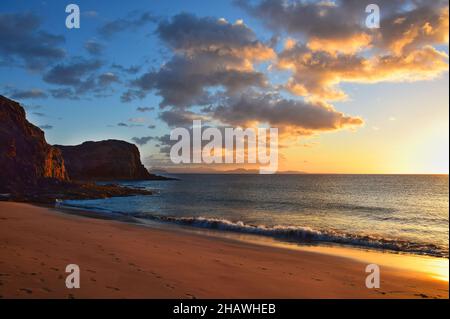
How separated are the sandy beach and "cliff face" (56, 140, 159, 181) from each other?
5621 inches

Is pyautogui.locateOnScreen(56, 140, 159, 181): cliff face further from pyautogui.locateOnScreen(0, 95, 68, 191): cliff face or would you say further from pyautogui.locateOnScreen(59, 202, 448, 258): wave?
pyautogui.locateOnScreen(59, 202, 448, 258): wave

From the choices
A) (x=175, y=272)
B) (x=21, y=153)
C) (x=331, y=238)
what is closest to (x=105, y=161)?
(x=21, y=153)

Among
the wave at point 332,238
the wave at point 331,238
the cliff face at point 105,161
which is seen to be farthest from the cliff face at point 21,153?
the cliff face at point 105,161

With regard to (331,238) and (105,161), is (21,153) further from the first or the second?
(105,161)

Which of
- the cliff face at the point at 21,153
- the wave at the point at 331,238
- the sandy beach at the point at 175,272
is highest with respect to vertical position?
A: the cliff face at the point at 21,153

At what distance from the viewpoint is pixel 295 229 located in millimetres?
22531

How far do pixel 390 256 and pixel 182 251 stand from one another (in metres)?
11.5

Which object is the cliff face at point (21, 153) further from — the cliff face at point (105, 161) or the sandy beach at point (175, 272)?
the cliff face at point (105, 161)

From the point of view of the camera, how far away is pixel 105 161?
15475cm

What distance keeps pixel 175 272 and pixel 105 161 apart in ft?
518

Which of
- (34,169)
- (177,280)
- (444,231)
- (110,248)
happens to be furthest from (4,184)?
(444,231)

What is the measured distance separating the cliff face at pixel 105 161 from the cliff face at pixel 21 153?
295 ft

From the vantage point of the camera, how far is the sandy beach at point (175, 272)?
7230 mm
